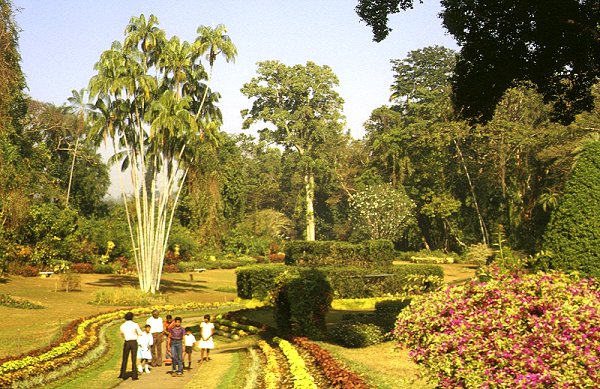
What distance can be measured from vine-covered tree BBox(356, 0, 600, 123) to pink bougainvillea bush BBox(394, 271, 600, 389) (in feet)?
25.4

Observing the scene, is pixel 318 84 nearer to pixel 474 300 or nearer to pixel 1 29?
pixel 1 29

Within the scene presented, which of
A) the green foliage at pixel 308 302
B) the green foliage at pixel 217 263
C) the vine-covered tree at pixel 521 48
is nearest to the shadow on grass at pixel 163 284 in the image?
the green foliage at pixel 217 263

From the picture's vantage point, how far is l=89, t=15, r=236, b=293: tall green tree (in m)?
42.7

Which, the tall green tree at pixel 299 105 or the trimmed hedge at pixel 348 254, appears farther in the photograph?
the tall green tree at pixel 299 105

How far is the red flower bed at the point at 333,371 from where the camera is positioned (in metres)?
14.1

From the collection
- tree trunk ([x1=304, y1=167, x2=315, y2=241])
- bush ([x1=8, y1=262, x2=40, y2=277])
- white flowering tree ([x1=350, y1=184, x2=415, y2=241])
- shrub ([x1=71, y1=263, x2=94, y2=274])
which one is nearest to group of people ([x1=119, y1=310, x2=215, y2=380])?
bush ([x1=8, y1=262, x2=40, y2=277])

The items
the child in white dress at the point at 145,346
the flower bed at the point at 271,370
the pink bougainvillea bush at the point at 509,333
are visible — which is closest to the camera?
the pink bougainvillea bush at the point at 509,333

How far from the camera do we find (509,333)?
30.2 ft

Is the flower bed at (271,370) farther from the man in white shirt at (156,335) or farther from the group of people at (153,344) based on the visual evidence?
the man in white shirt at (156,335)

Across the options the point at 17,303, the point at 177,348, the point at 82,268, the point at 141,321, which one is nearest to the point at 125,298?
the point at 17,303

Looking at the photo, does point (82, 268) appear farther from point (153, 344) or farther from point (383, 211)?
point (153, 344)

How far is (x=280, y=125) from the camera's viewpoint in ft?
287

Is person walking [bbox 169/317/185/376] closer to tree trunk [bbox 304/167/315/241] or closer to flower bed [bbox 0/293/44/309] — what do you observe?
flower bed [bbox 0/293/44/309]

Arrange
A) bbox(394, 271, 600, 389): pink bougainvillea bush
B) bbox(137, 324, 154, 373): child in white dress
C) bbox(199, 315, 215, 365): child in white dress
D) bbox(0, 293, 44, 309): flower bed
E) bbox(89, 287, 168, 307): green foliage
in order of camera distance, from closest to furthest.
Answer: bbox(394, 271, 600, 389): pink bougainvillea bush
bbox(137, 324, 154, 373): child in white dress
bbox(199, 315, 215, 365): child in white dress
bbox(0, 293, 44, 309): flower bed
bbox(89, 287, 168, 307): green foliage
